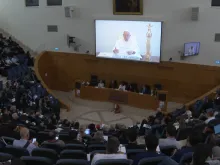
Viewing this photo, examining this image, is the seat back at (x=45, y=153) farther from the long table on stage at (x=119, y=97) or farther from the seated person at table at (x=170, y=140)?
the long table on stage at (x=119, y=97)

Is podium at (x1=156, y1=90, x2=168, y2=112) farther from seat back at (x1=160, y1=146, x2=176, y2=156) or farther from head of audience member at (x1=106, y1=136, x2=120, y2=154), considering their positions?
head of audience member at (x1=106, y1=136, x2=120, y2=154)

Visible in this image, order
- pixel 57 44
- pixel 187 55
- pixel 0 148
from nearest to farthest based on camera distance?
pixel 0 148 → pixel 187 55 → pixel 57 44

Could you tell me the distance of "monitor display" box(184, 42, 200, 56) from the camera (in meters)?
12.4

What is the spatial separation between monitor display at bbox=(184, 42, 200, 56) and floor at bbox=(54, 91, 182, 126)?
2344 mm

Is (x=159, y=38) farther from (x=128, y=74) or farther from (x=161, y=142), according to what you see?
(x=161, y=142)

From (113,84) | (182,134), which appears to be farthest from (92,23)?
(182,134)

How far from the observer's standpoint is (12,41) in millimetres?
15820

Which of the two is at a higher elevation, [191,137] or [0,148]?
[191,137]

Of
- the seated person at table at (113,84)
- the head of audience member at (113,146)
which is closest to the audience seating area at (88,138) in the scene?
the head of audience member at (113,146)

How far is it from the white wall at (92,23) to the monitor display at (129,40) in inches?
13.4

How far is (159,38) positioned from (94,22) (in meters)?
3.14

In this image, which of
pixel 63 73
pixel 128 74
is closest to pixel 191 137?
pixel 128 74

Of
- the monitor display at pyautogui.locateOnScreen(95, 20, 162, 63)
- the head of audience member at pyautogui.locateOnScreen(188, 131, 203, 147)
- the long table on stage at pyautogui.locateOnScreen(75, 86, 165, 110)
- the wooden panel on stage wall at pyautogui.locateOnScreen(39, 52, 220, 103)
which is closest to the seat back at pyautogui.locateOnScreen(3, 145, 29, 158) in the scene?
the head of audience member at pyautogui.locateOnScreen(188, 131, 203, 147)

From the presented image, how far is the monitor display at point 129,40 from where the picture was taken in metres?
12.8
